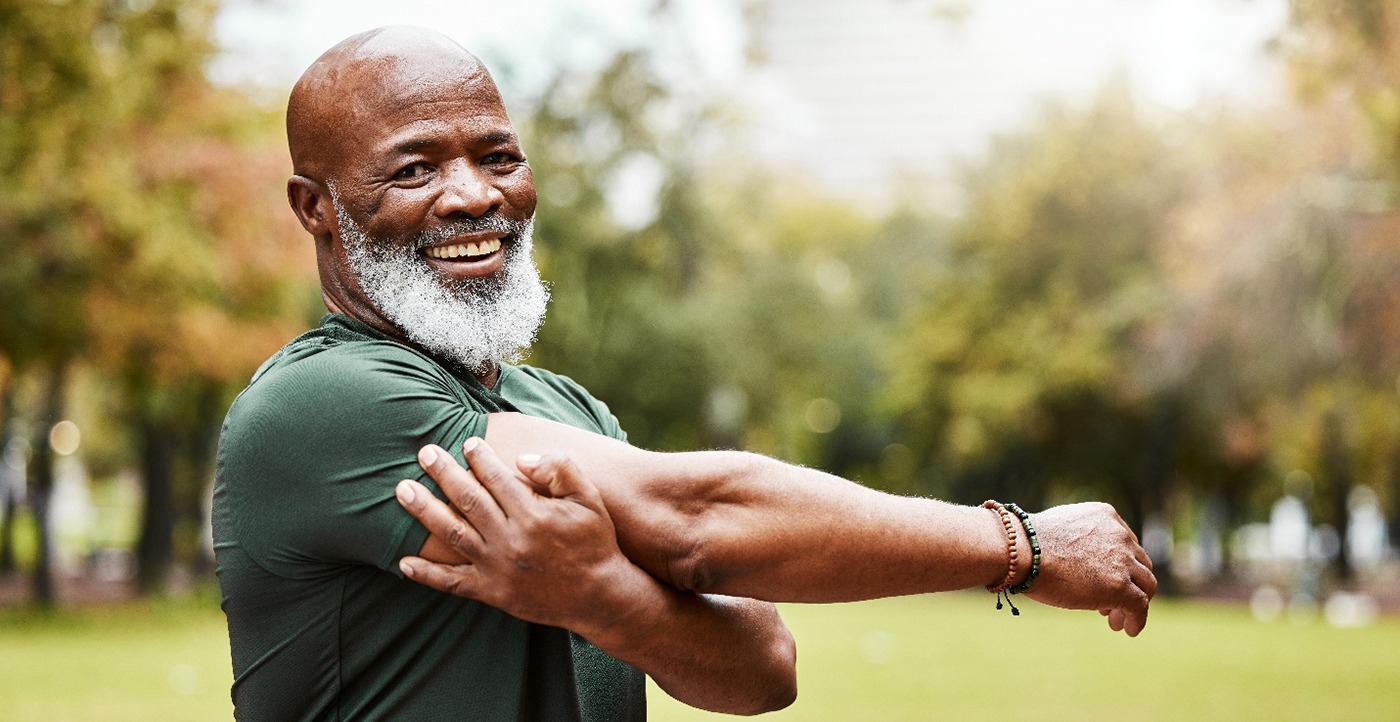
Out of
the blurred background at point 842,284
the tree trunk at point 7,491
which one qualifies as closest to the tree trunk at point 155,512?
the blurred background at point 842,284

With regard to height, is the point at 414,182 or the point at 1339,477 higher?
the point at 414,182

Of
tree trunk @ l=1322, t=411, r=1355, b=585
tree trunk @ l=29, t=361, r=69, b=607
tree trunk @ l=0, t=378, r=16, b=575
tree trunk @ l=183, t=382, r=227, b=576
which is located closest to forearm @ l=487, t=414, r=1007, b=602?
tree trunk @ l=29, t=361, r=69, b=607

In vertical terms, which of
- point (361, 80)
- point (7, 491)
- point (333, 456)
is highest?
point (361, 80)

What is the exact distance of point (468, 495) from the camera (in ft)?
6.43

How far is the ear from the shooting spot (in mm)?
2334

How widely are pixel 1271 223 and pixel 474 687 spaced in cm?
2054

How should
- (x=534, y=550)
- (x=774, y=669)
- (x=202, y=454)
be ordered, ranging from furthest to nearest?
1. (x=202, y=454)
2. (x=774, y=669)
3. (x=534, y=550)

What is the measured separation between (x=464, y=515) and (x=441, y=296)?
438 millimetres

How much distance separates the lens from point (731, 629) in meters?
2.29

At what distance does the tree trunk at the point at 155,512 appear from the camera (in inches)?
1213

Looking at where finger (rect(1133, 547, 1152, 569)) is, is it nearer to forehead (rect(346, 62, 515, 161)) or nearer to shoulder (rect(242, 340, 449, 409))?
shoulder (rect(242, 340, 449, 409))

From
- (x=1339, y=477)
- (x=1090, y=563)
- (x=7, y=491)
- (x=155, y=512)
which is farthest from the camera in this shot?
(x=7, y=491)

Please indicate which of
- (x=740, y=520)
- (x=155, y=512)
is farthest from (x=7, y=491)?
(x=740, y=520)

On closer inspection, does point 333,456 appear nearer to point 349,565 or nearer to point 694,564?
point 349,565
